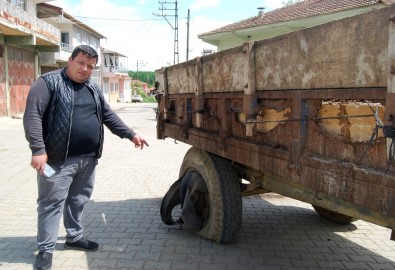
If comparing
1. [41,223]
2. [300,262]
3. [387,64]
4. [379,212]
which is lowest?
[300,262]

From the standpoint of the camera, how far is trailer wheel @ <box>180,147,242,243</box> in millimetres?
3607

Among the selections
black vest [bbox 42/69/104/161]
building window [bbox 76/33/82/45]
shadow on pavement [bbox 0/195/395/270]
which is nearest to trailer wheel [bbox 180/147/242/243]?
shadow on pavement [bbox 0/195/395/270]

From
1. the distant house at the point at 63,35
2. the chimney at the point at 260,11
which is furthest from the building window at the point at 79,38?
the chimney at the point at 260,11

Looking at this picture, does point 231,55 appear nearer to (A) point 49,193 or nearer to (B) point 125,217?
(A) point 49,193

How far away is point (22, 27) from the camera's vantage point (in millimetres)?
17562

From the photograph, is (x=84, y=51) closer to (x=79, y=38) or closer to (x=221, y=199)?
(x=221, y=199)

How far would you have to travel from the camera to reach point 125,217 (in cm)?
485

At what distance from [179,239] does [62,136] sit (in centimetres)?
161

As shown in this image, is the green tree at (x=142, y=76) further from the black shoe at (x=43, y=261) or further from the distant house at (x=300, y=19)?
the black shoe at (x=43, y=261)

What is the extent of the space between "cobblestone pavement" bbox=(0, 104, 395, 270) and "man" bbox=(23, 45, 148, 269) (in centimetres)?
45

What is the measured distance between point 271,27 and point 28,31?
1093 centimetres

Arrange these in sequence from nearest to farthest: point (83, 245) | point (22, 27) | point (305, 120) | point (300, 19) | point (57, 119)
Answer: point (305, 120) < point (57, 119) < point (83, 245) < point (300, 19) < point (22, 27)

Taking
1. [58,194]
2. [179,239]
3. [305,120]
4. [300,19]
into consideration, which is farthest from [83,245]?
[300,19]

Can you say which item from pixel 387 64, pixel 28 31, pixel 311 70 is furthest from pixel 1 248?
pixel 28 31
